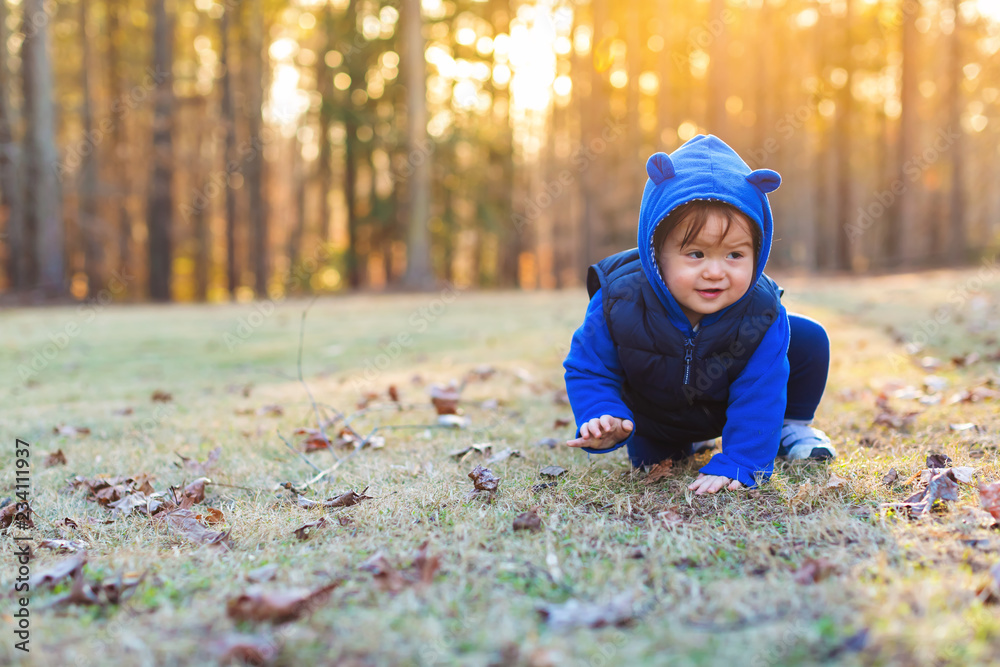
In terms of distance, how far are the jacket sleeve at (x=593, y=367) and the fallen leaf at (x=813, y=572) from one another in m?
0.82

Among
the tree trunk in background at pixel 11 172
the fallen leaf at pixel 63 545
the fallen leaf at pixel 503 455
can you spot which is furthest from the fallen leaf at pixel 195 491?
the tree trunk in background at pixel 11 172

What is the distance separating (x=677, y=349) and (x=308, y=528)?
1.37 metres

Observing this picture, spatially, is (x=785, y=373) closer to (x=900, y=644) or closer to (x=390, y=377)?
(x=900, y=644)

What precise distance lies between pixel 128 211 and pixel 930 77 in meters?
29.9

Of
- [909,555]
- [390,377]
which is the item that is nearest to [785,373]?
[909,555]

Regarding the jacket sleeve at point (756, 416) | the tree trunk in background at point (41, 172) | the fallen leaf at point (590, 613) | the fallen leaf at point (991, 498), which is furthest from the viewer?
the tree trunk in background at point (41, 172)

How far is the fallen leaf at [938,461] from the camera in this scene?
254 centimetres

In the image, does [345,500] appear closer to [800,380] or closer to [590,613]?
[590,613]

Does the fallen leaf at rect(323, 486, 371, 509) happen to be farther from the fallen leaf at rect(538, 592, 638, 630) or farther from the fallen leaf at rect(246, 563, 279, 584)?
the fallen leaf at rect(538, 592, 638, 630)

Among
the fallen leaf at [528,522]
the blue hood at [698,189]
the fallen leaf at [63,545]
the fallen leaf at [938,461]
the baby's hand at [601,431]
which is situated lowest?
the fallen leaf at [63,545]

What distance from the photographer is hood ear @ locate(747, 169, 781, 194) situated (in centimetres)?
232

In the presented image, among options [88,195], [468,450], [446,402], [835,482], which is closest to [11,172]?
[88,195]

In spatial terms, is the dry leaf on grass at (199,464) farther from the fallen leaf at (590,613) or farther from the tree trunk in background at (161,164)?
the tree trunk in background at (161,164)

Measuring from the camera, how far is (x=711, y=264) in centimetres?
234
